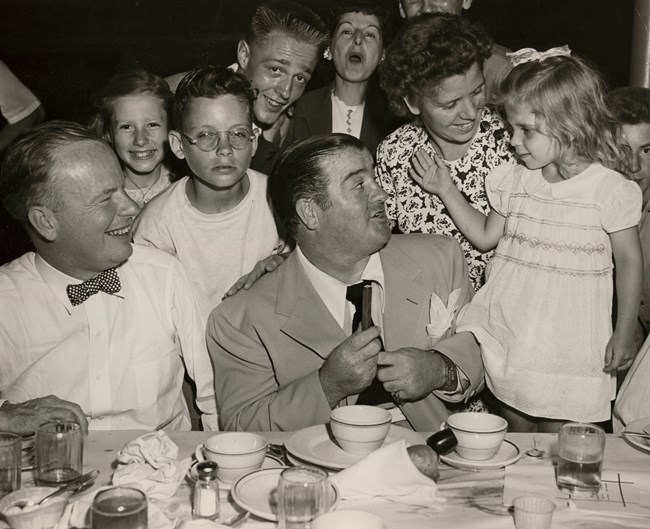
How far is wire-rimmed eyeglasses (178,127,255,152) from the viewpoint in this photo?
322 cm

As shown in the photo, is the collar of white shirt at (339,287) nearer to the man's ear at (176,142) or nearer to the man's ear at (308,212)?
the man's ear at (308,212)

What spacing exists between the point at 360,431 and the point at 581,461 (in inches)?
21.5

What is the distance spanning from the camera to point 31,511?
1659 millimetres

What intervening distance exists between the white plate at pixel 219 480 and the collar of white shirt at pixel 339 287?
2.72 feet

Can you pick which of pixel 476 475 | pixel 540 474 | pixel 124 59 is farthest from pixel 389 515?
pixel 124 59

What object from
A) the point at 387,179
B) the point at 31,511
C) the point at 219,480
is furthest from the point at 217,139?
the point at 31,511

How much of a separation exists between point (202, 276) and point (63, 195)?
835 mm

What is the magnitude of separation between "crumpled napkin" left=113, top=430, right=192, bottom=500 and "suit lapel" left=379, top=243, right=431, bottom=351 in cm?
109

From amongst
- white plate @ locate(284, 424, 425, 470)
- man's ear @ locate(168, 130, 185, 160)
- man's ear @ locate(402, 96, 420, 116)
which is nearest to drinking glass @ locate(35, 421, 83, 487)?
white plate @ locate(284, 424, 425, 470)

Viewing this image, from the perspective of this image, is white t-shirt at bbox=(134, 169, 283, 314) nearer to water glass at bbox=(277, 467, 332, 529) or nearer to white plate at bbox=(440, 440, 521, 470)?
white plate at bbox=(440, 440, 521, 470)

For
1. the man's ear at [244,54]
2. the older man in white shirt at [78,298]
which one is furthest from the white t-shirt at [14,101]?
the older man in white shirt at [78,298]

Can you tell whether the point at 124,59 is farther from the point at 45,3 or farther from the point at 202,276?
the point at 202,276

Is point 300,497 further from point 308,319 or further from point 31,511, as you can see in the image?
point 308,319

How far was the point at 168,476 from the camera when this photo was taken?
1876mm
